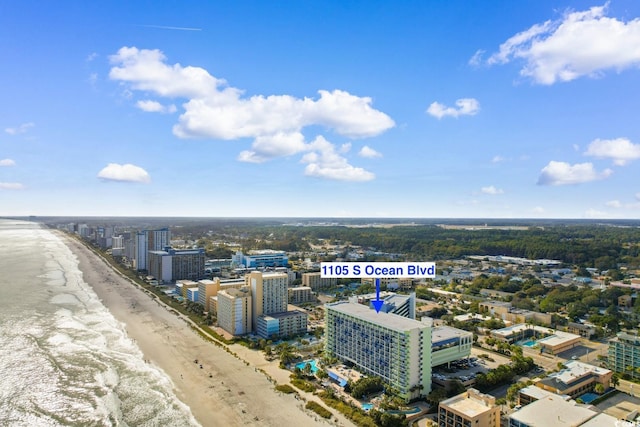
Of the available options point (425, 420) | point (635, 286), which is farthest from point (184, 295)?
point (635, 286)

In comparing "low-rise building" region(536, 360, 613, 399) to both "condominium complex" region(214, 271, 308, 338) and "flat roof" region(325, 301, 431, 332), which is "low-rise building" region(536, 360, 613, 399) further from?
"condominium complex" region(214, 271, 308, 338)

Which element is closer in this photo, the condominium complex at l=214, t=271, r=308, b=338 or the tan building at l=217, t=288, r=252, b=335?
the condominium complex at l=214, t=271, r=308, b=338

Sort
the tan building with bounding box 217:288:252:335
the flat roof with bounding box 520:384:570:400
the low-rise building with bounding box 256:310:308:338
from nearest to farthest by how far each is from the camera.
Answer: the flat roof with bounding box 520:384:570:400, the low-rise building with bounding box 256:310:308:338, the tan building with bounding box 217:288:252:335

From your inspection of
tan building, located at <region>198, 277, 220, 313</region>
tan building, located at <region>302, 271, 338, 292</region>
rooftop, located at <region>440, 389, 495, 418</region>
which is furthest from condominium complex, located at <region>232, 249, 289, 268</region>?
rooftop, located at <region>440, 389, 495, 418</region>

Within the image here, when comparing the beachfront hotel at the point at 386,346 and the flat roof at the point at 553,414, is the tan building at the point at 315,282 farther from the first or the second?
the flat roof at the point at 553,414

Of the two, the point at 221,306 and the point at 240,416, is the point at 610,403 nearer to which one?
the point at 240,416

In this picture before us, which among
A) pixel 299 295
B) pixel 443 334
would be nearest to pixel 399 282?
pixel 299 295

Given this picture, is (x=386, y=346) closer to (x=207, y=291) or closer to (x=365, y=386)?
(x=365, y=386)
